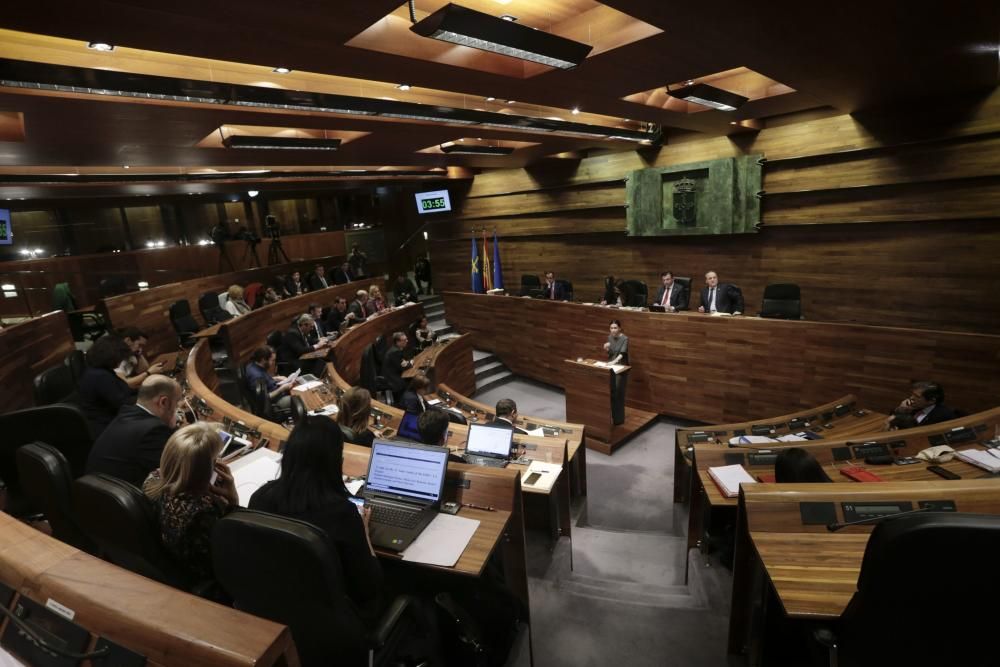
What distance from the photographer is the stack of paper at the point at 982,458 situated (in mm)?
2916

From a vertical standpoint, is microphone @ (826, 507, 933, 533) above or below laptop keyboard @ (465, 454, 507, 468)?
above

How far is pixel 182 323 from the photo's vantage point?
783 cm

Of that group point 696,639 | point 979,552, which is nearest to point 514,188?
point 696,639

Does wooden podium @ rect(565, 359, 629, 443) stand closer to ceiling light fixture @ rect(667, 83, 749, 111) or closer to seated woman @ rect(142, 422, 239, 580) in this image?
ceiling light fixture @ rect(667, 83, 749, 111)

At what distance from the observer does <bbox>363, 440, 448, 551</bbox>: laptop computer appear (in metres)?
2.33

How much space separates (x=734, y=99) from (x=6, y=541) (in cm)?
556

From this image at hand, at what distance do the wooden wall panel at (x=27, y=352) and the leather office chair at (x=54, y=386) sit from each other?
963 millimetres

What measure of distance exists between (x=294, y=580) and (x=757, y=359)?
18.8 ft

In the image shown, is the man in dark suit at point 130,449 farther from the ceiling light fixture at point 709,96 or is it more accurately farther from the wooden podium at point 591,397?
the wooden podium at point 591,397

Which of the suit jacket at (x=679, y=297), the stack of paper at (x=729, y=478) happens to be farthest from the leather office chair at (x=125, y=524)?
the suit jacket at (x=679, y=297)

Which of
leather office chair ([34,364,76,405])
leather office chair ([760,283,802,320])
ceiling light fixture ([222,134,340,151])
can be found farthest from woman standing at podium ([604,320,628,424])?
leather office chair ([34,364,76,405])

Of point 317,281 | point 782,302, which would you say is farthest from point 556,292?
point 317,281

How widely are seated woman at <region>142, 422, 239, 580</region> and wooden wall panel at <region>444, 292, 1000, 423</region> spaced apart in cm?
506

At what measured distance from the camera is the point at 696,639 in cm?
265
